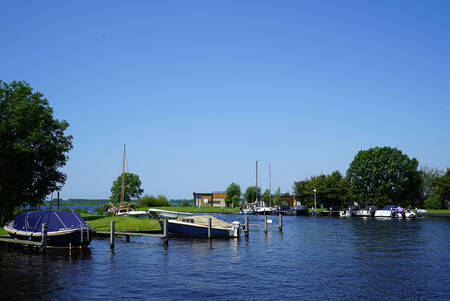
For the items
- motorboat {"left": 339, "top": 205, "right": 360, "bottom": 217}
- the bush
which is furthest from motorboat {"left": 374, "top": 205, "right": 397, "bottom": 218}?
the bush

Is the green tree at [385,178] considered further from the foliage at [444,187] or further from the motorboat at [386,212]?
the motorboat at [386,212]

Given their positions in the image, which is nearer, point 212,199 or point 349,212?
point 349,212

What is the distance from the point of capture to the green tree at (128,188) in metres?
151

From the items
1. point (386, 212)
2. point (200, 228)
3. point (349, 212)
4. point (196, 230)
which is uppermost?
point (200, 228)

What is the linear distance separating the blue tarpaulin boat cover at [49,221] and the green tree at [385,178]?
101206 mm

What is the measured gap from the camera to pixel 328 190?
136 meters

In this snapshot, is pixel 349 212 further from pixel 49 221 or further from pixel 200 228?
pixel 49 221

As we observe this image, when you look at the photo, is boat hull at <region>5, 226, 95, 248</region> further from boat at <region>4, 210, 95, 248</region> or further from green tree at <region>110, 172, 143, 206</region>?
green tree at <region>110, 172, 143, 206</region>

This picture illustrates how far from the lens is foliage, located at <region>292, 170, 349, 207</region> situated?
136m

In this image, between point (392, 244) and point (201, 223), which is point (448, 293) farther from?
point (201, 223)

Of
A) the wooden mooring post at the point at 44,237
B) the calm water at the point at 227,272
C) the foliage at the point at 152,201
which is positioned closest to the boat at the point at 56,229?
the calm water at the point at 227,272

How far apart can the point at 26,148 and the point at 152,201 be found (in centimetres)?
6270

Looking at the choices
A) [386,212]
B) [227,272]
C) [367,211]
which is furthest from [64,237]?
[367,211]

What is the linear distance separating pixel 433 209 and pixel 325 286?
11340cm
